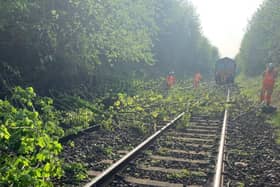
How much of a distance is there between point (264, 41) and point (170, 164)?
3223cm

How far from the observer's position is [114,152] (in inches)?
253

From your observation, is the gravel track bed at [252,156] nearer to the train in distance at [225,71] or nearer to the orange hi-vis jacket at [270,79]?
the orange hi-vis jacket at [270,79]

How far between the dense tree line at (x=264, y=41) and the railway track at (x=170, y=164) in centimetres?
1969

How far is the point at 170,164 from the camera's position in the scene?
568cm

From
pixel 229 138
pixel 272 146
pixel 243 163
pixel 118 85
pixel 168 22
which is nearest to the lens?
pixel 243 163

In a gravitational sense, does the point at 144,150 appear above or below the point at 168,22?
below

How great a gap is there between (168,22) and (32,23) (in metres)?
33.4

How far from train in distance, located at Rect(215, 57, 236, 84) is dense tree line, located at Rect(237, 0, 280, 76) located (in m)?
3.58

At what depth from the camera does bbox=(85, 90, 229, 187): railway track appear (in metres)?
4.74

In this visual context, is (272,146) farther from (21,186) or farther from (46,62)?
(46,62)

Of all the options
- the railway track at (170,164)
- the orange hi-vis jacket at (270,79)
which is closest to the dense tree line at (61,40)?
the railway track at (170,164)

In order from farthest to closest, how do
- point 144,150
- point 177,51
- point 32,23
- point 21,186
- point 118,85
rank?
point 177,51, point 118,85, point 32,23, point 144,150, point 21,186

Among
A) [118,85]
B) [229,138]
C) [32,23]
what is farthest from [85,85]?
[229,138]

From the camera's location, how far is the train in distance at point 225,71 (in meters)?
35.2
